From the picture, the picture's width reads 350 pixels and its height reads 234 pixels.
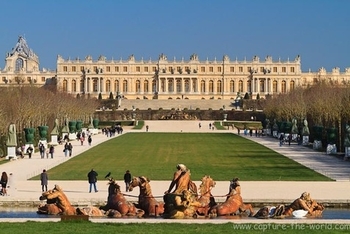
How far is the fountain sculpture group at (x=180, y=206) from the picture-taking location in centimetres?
1730

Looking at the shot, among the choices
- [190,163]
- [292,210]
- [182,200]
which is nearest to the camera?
[182,200]

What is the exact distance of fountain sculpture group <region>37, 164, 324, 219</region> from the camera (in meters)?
17.3

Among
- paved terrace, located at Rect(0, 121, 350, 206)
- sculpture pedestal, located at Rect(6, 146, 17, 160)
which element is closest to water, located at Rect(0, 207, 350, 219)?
paved terrace, located at Rect(0, 121, 350, 206)

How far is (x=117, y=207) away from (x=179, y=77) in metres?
115

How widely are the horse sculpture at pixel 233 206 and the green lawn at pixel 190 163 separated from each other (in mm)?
8755

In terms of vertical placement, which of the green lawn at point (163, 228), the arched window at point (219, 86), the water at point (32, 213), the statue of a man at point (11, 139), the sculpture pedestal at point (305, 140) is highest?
the arched window at point (219, 86)

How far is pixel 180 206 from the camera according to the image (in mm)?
17125

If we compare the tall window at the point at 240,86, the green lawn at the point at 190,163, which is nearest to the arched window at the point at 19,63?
the tall window at the point at 240,86

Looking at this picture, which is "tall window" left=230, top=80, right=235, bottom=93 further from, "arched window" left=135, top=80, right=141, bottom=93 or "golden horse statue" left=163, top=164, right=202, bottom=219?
"golden horse statue" left=163, top=164, right=202, bottom=219

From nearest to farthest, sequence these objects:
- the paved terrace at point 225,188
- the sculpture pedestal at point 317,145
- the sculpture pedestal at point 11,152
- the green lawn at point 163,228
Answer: the green lawn at point 163,228 < the paved terrace at point 225,188 < the sculpture pedestal at point 11,152 < the sculpture pedestal at point 317,145

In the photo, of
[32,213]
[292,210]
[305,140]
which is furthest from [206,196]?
[305,140]

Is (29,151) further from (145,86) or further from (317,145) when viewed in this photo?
(145,86)

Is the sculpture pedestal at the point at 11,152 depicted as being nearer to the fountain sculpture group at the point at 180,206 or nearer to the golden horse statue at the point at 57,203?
the fountain sculpture group at the point at 180,206

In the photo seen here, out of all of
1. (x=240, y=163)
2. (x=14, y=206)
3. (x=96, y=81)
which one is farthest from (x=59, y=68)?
(x=14, y=206)
